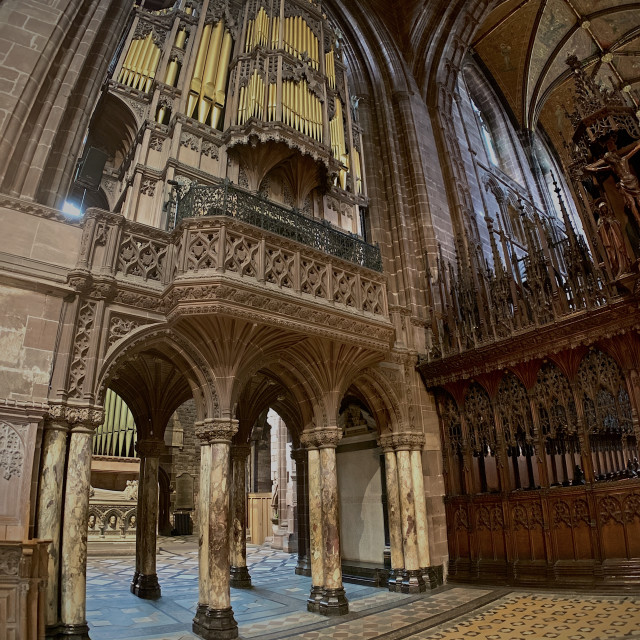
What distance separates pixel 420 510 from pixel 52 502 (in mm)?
6156

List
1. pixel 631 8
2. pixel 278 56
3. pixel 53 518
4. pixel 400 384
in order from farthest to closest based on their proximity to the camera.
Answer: pixel 631 8, pixel 278 56, pixel 400 384, pixel 53 518

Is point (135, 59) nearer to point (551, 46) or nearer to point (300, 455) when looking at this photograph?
point (300, 455)

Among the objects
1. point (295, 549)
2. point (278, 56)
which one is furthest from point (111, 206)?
point (295, 549)

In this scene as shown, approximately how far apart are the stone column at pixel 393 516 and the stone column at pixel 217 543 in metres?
3.62

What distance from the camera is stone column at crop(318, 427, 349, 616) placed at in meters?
7.36

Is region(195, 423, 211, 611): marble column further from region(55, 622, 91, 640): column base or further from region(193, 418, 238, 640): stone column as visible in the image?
region(55, 622, 91, 640): column base

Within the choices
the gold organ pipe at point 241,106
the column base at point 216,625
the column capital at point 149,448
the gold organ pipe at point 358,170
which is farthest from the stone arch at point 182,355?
the gold organ pipe at point 358,170

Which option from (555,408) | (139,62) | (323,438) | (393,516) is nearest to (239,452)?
(323,438)

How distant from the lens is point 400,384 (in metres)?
9.90

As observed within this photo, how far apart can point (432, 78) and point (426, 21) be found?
198 cm

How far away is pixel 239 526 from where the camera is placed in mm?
10180

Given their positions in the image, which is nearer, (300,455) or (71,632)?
(71,632)

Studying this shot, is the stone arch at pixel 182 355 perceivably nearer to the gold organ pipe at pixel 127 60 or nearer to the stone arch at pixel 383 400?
A: the stone arch at pixel 383 400

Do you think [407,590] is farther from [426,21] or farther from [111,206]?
[426,21]
